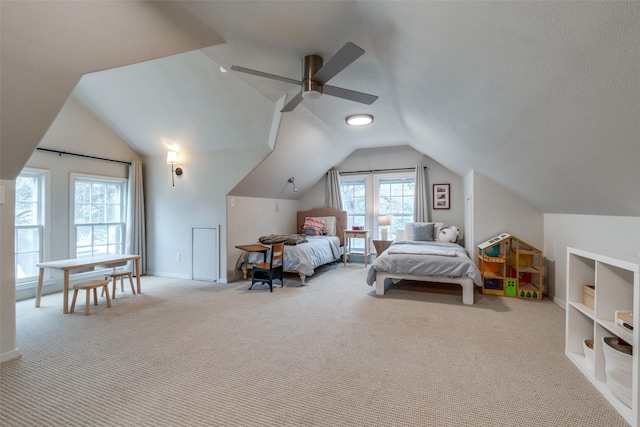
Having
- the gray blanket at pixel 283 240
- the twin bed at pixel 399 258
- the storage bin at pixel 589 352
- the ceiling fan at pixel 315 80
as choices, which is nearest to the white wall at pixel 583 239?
the storage bin at pixel 589 352

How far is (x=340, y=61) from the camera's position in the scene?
2023mm

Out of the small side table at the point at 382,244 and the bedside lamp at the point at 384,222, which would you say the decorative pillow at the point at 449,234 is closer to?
the small side table at the point at 382,244

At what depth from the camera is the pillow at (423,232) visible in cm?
524

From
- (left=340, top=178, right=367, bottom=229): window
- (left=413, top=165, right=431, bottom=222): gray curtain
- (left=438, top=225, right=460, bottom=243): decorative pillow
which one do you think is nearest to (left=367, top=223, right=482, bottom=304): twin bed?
(left=438, top=225, right=460, bottom=243): decorative pillow

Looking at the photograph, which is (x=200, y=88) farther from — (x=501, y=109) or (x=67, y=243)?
(x=501, y=109)

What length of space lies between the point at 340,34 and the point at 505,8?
4.37ft

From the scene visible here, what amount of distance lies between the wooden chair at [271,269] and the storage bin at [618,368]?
3.35m

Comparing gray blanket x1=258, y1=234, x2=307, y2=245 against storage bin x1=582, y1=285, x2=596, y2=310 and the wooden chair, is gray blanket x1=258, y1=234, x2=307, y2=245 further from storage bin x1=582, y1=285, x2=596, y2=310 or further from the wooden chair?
storage bin x1=582, y1=285, x2=596, y2=310

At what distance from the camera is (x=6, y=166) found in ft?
6.81

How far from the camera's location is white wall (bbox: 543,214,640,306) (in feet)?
6.94

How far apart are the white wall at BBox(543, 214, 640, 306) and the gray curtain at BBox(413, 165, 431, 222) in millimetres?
2058

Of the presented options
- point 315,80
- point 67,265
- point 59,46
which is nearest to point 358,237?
point 315,80

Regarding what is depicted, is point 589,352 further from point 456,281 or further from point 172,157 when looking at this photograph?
point 172,157

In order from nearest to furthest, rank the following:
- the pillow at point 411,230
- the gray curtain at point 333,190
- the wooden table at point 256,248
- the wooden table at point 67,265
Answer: the wooden table at point 67,265
the wooden table at point 256,248
the pillow at point 411,230
the gray curtain at point 333,190
